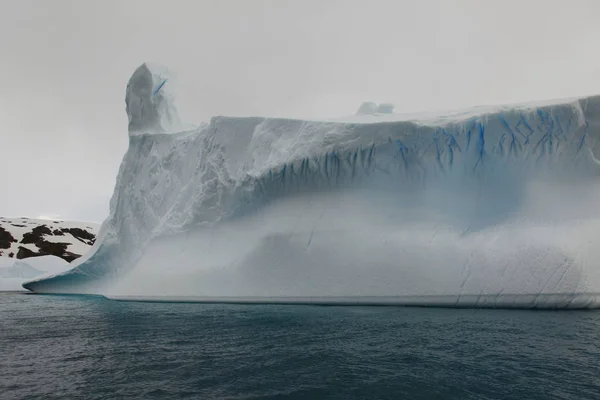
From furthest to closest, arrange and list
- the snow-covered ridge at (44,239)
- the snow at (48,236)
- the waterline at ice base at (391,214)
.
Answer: the snow at (48,236) → the snow-covered ridge at (44,239) → the waterline at ice base at (391,214)

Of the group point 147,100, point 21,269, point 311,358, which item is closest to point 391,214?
point 311,358

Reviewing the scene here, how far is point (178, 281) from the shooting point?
9.99 m

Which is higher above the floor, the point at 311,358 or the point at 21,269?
the point at 311,358

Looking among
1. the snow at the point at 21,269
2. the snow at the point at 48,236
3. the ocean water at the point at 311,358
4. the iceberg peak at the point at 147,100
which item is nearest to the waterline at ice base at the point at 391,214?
the ocean water at the point at 311,358

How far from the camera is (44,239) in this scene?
37969 millimetres

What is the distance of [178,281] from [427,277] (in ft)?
20.0

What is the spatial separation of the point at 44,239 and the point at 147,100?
3189 cm

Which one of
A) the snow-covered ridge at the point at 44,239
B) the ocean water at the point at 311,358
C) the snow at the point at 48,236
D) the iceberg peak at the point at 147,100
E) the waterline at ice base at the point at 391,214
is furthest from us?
the snow at the point at 48,236

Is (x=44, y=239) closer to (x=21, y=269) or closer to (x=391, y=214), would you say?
(x=21, y=269)

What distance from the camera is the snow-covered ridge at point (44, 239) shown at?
112ft

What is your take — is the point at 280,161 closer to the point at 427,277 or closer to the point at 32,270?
the point at 427,277

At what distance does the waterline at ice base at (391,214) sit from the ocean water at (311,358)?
4.08 feet

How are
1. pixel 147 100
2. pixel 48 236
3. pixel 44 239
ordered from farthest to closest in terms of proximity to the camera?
pixel 48 236 → pixel 44 239 → pixel 147 100

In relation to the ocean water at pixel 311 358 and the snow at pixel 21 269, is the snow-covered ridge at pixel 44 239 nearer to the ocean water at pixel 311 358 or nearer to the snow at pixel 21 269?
the snow at pixel 21 269
